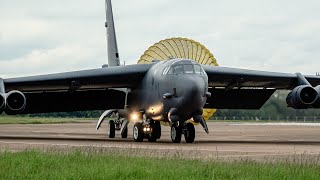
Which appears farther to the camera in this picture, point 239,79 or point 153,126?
point 239,79

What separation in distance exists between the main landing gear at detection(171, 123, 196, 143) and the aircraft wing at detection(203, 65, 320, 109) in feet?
11.6

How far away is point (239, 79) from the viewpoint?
31.0 meters

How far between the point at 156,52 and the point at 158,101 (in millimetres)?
7696

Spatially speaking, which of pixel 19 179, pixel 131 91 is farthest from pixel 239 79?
pixel 19 179

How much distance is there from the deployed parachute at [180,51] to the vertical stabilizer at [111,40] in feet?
6.12

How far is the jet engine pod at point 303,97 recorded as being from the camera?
28016 millimetres

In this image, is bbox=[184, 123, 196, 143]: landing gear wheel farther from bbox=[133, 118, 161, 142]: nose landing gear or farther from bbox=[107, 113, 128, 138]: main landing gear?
bbox=[107, 113, 128, 138]: main landing gear

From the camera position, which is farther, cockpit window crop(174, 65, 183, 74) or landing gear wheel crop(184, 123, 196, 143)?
landing gear wheel crop(184, 123, 196, 143)

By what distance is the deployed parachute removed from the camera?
110 feet

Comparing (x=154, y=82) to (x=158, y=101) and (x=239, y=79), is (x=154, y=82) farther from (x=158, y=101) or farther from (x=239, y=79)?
(x=239, y=79)

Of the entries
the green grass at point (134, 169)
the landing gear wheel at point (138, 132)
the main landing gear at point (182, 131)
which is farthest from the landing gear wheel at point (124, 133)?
the green grass at point (134, 169)

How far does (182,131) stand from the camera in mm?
26688

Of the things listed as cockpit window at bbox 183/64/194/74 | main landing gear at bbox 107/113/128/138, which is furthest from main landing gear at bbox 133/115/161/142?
main landing gear at bbox 107/113/128/138

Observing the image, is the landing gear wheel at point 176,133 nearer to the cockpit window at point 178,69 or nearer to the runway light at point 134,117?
the cockpit window at point 178,69
